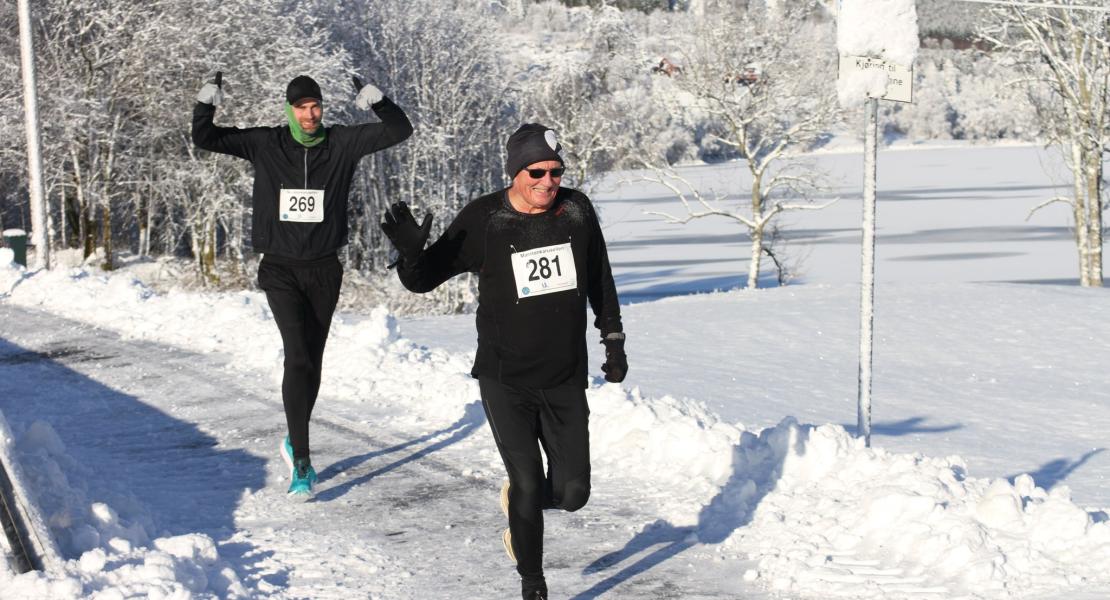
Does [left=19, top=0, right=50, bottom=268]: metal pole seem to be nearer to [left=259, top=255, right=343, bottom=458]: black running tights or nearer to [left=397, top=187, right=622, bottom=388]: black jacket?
[left=259, top=255, right=343, bottom=458]: black running tights

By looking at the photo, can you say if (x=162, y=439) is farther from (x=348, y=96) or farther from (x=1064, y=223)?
(x=1064, y=223)

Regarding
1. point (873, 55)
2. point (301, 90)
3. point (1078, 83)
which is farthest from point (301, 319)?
point (1078, 83)

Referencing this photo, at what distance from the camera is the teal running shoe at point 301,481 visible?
22.3 ft

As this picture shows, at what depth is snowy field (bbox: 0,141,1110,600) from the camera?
5289 millimetres

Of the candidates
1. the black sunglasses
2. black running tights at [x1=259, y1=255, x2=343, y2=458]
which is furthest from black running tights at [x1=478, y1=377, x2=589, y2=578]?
black running tights at [x1=259, y1=255, x2=343, y2=458]

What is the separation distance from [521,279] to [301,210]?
85.7 inches

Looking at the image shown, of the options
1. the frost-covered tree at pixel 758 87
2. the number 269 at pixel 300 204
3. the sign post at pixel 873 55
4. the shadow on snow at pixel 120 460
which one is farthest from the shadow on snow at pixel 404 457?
the frost-covered tree at pixel 758 87

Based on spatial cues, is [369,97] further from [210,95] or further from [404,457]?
[404,457]

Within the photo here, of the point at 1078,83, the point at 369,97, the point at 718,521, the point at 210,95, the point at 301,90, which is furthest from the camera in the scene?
the point at 1078,83

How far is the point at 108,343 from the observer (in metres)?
12.9

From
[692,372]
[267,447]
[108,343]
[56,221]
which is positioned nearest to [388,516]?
[267,447]

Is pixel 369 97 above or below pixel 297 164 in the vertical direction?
above

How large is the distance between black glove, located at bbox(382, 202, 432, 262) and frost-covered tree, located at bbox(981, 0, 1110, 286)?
3042 centimetres

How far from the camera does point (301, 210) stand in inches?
262
